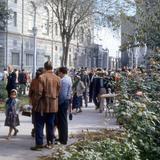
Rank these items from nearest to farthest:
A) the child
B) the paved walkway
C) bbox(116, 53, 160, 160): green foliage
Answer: bbox(116, 53, 160, 160): green foliage, the paved walkway, the child

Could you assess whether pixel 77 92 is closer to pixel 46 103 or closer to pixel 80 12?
pixel 46 103

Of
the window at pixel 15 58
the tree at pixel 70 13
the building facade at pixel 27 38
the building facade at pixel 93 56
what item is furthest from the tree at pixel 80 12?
the building facade at pixel 93 56

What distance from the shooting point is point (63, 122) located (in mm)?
12016

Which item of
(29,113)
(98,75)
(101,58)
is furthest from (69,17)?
(101,58)

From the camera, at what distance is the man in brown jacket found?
11.2 m

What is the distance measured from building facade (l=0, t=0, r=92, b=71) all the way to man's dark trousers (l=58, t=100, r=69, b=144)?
44427mm

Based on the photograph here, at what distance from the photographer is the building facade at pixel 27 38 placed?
5901 centimetres

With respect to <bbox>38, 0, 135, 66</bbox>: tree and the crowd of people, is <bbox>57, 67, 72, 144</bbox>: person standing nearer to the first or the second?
the crowd of people

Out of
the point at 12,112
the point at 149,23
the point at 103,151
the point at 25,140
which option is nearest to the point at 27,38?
the point at 149,23

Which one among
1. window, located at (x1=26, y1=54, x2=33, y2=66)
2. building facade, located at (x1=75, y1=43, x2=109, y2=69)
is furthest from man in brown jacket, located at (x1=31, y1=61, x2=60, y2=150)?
window, located at (x1=26, y1=54, x2=33, y2=66)

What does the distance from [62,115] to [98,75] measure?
10659 millimetres

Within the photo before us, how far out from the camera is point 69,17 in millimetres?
37719

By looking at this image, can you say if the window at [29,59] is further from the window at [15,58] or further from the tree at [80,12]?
the tree at [80,12]

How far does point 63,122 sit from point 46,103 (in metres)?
1.00
